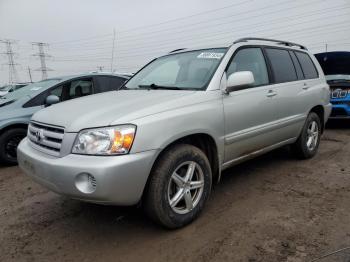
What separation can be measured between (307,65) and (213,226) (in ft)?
10.6

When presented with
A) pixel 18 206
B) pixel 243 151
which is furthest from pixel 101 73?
pixel 243 151

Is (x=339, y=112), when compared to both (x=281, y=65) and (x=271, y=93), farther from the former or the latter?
(x=271, y=93)

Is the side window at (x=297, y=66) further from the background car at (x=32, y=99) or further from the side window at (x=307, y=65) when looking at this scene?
the background car at (x=32, y=99)

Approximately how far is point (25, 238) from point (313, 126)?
4113 mm

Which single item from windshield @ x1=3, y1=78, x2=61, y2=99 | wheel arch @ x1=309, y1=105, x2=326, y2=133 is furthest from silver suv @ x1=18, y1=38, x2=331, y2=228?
windshield @ x1=3, y1=78, x2=61, y2=99

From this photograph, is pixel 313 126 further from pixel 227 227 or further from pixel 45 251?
pixel 45 251

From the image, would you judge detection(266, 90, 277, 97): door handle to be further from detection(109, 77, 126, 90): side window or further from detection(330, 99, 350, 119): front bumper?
detection(330, 99, 350, 119): front bumper

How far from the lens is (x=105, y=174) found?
2400 millimetres

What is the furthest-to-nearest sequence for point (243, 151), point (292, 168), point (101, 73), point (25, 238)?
point (101, 73)
point (292, 168)
point (243, 151)
point (25, 238)

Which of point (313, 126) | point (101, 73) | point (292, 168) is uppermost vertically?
point (101, 73)

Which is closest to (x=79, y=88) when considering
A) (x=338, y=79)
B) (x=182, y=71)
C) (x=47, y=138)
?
(x=182, y=71)

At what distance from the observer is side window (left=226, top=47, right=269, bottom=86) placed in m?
3.69

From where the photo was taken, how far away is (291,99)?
14.2 ft

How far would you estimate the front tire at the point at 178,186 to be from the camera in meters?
2.70
